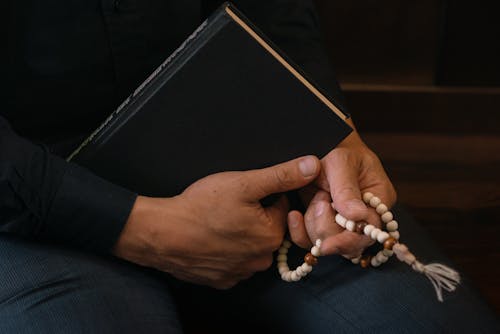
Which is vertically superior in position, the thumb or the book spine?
the book spine

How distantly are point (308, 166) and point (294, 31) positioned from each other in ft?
0.98

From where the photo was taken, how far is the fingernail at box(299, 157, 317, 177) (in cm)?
Answer: 69

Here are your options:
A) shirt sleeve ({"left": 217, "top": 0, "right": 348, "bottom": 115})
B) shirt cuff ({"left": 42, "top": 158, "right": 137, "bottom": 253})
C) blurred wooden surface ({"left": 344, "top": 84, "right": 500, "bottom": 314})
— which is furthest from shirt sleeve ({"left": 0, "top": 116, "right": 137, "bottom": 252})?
blurred wooden surface ({"left": 344, "top": 84, "right": 500, "bottom": 314})

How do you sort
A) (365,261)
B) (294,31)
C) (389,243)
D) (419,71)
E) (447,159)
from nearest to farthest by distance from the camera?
(389,243) < (365,261) < (294,31) < (447,159) < (419,71)

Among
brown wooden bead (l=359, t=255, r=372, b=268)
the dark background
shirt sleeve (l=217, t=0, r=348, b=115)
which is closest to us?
brown wooden bead (l=359, t=255, r=372, b=268)

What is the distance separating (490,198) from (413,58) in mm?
544

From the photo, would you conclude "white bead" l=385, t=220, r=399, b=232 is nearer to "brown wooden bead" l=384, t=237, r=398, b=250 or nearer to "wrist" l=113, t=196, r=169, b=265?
"brown wooden bead" l=384, t=237, r=398, b=250

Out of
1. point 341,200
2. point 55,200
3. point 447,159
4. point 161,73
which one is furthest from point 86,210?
point 447,159

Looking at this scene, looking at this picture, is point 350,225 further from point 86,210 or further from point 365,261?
point 86,210

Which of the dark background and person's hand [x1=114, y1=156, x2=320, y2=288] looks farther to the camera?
the dark background

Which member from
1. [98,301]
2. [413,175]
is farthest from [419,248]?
[413,175]

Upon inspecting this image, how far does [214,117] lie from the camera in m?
0.68

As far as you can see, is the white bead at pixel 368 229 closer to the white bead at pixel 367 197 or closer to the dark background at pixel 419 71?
the white bead at pixel 367 197

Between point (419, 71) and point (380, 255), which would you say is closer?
point (380, 255)
